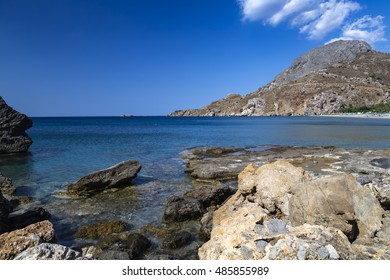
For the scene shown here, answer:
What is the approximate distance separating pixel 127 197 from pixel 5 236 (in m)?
9.05

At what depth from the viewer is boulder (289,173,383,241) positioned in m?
8.09

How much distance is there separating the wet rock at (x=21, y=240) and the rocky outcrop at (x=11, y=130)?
35389mm

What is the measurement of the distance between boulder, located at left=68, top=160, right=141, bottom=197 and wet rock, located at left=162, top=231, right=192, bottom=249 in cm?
887

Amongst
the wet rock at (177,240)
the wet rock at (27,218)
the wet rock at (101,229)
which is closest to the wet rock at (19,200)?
the wet rock at (27,218)

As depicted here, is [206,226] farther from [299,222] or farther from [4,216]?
[4,216]

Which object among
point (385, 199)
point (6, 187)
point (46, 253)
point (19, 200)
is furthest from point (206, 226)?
point (6, 187)

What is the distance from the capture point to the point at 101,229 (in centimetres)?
1216

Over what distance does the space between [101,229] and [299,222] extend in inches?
323

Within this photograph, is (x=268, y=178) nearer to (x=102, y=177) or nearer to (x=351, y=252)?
(x=351, y=252)

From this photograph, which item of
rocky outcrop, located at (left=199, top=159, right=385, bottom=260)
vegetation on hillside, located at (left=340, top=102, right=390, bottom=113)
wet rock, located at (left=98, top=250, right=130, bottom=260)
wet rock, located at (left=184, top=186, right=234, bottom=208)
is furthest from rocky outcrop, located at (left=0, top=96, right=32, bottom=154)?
vegetation on hillside, located at (left=340, top=102, right=390, bottom=113)

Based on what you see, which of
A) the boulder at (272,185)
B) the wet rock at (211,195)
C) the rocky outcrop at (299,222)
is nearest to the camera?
the rocky outcrop at (299,222)

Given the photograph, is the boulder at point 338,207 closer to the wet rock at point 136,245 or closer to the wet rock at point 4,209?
the wet rock at point 136,245

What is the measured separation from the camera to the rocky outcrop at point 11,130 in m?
38.9

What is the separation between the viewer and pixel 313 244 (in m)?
6.27
